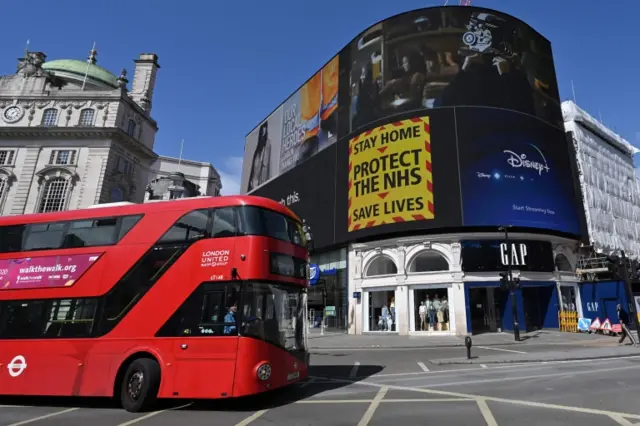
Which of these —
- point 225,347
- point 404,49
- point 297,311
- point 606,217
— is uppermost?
point 404,49

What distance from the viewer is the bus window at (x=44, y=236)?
30.3ft

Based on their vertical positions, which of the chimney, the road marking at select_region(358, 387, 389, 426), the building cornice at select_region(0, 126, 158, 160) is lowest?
the road marking at select_region(358, 387, 389, 426)

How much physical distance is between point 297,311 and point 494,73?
28.1 metres

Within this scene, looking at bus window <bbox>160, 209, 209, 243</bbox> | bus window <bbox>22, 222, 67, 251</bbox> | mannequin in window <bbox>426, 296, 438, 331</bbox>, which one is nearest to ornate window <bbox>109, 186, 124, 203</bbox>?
mannequin in window <bbox>426, 296, 438, 331</bbox>

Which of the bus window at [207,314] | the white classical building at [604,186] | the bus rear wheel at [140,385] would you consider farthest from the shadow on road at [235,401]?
the white classical building at [604,186]

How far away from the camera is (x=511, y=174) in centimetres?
→ 2661

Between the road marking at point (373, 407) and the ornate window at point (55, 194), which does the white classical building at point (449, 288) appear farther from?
the ornate window at point (55, 194)

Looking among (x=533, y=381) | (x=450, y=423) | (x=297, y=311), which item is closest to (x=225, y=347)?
(x=297, y=311)

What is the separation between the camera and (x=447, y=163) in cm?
2684

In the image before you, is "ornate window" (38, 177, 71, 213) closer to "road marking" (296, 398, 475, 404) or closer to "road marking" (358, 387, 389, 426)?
"road marking" (296, 398, 475, 404)

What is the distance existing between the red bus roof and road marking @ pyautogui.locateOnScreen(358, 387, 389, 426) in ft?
15.0

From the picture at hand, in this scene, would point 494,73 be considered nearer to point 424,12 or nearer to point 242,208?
point 424,12

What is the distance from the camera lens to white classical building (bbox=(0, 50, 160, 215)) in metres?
46.4

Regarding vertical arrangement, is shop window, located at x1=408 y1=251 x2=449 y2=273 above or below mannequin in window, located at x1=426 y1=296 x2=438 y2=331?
above
